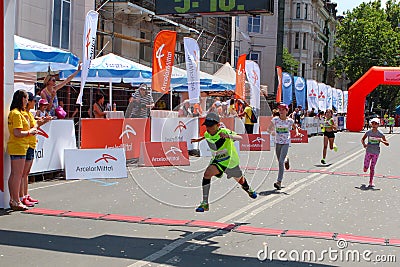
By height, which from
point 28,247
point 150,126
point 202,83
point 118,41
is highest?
point 118,41

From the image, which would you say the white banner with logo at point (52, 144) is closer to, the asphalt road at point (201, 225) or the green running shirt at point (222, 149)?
the asphalt road at point (201, 225)

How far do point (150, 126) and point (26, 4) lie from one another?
9.02 meters

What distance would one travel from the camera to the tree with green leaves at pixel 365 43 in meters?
78.5

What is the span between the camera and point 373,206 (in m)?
10.7

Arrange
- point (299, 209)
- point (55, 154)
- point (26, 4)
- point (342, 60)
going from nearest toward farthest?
point (299, 209)
point (55, 154)
point (26, 4)
point (342, 60)

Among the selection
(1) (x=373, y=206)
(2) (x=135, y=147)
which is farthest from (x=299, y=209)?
(2) (x=135, y=147)

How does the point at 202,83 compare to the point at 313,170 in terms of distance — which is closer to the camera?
the point at 313,170

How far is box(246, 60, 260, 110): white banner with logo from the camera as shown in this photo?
20631 mm

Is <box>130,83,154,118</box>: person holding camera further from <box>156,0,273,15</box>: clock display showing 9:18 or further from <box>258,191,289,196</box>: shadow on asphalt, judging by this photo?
<box>258,191,289,196</box>: shadow on asphalt

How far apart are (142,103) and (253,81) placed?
9188mm

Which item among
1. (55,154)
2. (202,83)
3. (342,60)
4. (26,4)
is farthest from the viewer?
(342,60)

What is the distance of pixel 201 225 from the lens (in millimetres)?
8484

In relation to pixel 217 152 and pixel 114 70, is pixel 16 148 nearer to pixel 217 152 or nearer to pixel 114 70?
pixel 217 152

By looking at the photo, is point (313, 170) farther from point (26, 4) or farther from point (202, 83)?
point (26, 4)
